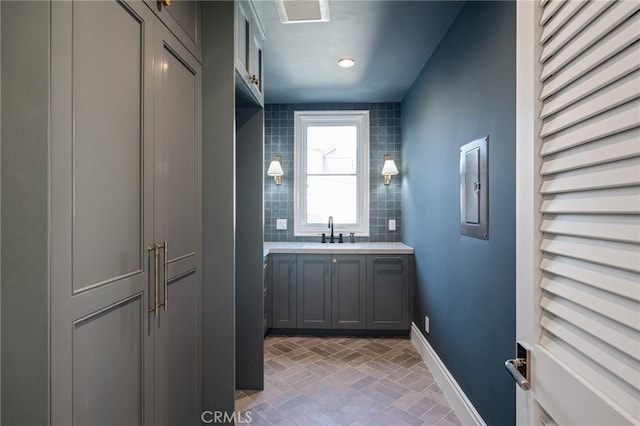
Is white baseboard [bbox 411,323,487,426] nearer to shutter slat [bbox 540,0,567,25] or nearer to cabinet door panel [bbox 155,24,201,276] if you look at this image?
cabinet door panel [bbox 155,24,201,276]

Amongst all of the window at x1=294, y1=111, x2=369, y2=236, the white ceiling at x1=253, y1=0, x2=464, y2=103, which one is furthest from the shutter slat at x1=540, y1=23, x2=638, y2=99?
the window at x1=294, y1=111, x2=369, y2=236

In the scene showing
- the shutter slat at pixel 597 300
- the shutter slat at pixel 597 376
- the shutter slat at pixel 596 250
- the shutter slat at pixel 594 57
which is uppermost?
the shutter slat at pixel 594 57

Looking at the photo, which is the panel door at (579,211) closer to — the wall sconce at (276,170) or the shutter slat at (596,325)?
the shutter slat at (596,325)

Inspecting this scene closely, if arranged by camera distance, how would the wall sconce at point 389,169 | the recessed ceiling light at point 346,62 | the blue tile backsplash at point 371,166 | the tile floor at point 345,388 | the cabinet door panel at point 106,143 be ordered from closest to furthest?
the cabinet door panel at point 106,143, the tile floor at point 345,388, the recessed ceiling light at point 346,62, the wall sconce at point 389,169, the blue tile backsplash at point 371,166

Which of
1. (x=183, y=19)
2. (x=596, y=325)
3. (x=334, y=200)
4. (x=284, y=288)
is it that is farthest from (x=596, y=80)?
(x=334, y=200)

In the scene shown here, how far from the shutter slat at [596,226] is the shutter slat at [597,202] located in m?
0.01

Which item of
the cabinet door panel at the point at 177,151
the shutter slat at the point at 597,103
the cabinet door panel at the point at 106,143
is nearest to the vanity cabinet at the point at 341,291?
the cabinet door panel at the point at 177,151

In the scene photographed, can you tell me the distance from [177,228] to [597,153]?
1.45 meters

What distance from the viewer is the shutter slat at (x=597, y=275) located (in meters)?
0.53

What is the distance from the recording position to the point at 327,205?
418 centimetres

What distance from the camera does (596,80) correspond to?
1.96ft

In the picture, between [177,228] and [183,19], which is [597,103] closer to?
[177,228]

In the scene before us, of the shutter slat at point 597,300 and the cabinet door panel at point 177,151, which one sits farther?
the cabinet door panel at point 177,151

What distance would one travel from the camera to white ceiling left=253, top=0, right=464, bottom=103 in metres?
Result: 2.21
